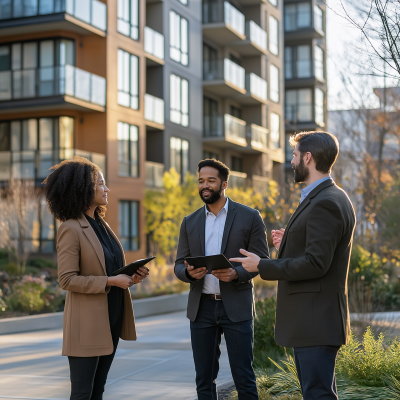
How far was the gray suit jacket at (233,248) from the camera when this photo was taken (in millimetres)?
4723

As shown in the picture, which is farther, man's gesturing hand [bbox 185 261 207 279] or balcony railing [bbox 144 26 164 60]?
balcony railing [bbox 144 26 164 60]

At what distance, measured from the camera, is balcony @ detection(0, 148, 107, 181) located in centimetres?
2350

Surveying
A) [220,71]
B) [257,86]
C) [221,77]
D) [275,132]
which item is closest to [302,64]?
[275,132]

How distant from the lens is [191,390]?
6730mm

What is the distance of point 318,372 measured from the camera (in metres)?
3.64

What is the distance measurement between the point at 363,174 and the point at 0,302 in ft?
39.3

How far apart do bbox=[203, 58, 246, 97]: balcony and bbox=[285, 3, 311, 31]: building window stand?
47.1 feet

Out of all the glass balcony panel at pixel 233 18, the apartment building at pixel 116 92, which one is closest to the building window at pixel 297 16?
the glass balcony panel at pixel 233 18

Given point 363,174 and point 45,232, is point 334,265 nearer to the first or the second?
point 363,174

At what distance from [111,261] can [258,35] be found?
3647 cm

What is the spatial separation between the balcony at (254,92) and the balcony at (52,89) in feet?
48.6

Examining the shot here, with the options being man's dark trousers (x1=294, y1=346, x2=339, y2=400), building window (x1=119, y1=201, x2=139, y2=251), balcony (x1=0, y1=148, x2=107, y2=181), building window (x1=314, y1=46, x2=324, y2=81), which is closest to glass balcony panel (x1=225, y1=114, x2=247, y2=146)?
building window (x1=119, y1=201, x2=139, y2=251)

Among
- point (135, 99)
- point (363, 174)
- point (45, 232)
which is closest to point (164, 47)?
point (135, 99)

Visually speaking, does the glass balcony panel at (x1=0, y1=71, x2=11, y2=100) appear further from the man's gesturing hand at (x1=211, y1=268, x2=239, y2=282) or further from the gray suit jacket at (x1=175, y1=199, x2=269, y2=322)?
the man's gesturing hand at (x1=211, y1=268, x2=239, y2=282)
